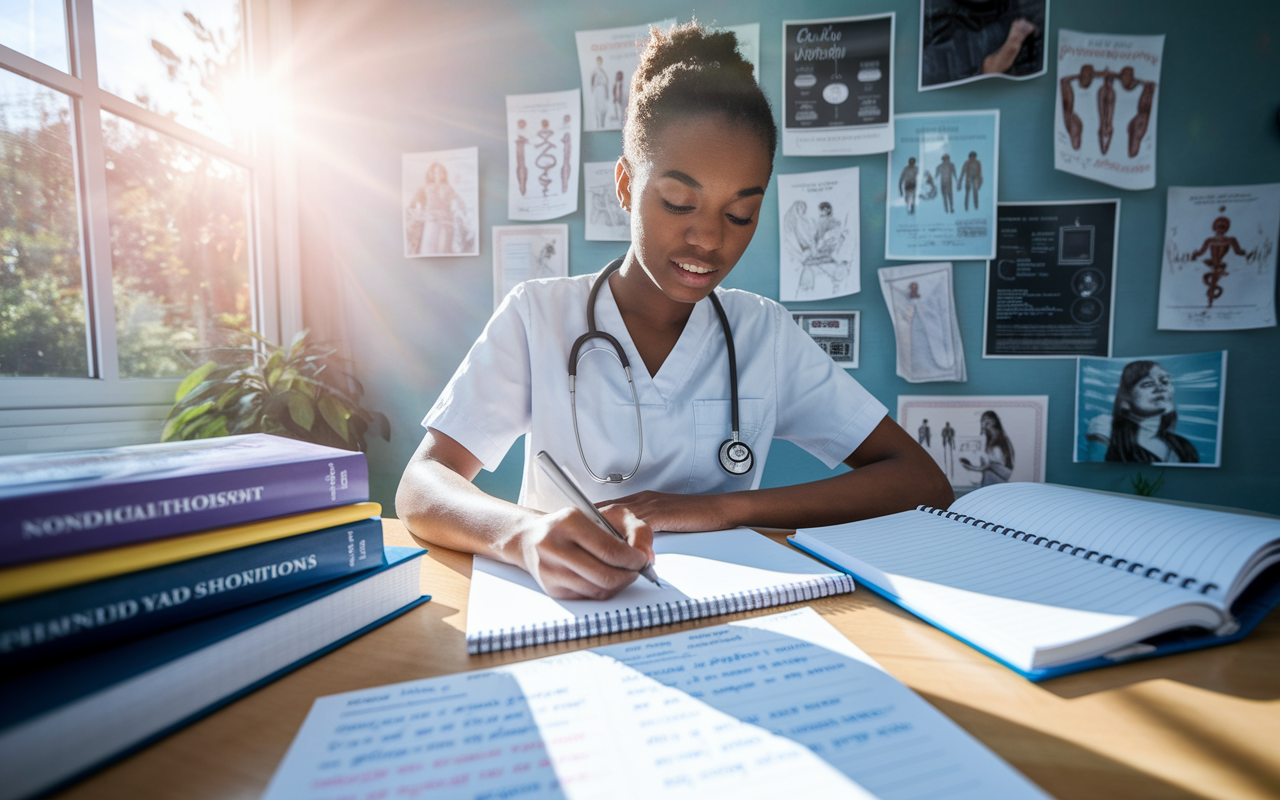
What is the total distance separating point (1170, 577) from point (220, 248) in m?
1.94

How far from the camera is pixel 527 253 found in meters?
1.53

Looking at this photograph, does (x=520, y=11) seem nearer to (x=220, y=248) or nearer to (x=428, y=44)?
(x=428, y=44)

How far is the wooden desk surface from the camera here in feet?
0.85

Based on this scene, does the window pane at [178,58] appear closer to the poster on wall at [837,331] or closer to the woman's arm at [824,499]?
the woman's arm at [824,499]

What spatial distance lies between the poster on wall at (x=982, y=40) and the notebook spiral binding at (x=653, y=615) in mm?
1429

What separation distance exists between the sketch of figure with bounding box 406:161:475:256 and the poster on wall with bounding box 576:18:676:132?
43cm

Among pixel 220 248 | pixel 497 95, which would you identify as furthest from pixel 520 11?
pixel 220 248

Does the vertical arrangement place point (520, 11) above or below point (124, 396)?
above

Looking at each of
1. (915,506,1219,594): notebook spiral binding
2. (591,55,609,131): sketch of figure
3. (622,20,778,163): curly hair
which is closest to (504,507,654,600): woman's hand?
(915,506,1219,594): notebook spiral binding

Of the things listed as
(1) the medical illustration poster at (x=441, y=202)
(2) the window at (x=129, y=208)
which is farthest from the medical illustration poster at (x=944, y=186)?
(2) the window at (x=129, y=208)

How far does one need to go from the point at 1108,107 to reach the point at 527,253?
149 cm

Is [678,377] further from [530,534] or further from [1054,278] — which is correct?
[1054,278]

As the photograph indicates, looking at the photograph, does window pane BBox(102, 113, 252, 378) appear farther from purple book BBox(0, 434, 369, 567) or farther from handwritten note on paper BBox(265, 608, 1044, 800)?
handwritten note on paper BBox(265, 608, 1044, 800)

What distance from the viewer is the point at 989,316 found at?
1.38 metres
